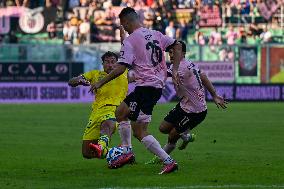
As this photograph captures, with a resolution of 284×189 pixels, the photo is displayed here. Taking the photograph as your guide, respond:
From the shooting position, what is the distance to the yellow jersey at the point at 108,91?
1487cm

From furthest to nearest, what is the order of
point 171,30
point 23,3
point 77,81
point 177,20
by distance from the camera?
point 177,20, point 23,3, point 171,30, point 77,81

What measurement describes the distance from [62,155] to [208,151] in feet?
9.20

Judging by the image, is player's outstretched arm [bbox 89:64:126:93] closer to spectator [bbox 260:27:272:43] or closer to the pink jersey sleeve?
the pink jersey sleeve

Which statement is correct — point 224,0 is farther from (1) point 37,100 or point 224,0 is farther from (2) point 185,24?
(1) point 37,100

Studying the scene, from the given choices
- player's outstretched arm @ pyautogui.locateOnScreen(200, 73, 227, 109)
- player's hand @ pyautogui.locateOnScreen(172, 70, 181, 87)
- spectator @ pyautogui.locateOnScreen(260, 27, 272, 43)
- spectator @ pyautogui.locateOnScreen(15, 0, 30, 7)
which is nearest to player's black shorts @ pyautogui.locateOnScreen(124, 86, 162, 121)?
player's hand @ pyautogui.locateOnScreen(172, 70, 181, 87)

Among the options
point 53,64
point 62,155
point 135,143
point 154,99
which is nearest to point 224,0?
point 53,64

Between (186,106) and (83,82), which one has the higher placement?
(83,82)

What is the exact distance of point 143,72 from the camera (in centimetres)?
1308

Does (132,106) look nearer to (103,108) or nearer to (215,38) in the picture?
(103,108)

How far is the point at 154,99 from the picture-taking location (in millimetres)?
13156

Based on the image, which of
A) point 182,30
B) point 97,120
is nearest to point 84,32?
point 182,30

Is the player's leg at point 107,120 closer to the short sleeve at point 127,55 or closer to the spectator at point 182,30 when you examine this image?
the short sleeve at point 127,55

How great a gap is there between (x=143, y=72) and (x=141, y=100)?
39 centimetres

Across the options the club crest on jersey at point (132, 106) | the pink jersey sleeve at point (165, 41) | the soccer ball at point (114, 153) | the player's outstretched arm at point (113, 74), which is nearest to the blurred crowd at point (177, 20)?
the soccer ball at point (114, 153)
